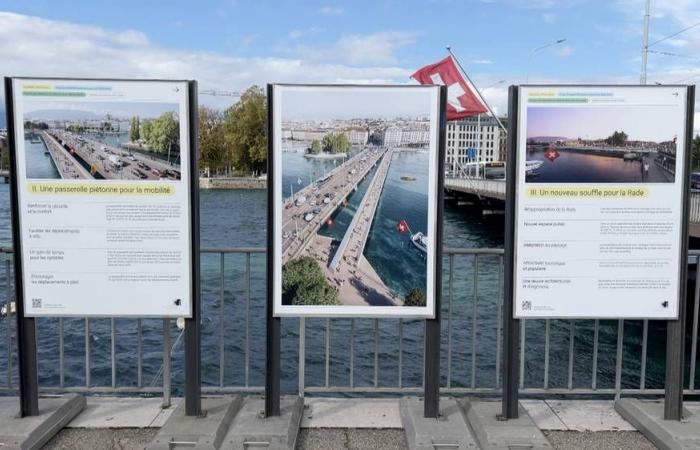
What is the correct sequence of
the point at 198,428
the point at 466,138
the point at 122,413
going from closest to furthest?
the point at 198,428 → the point at 122,413 → the point at 466,138

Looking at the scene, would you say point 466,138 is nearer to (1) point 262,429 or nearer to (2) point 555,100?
(2) point 555,100

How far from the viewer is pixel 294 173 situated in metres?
4.06

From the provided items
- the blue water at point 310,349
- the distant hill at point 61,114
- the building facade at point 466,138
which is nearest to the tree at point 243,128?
the building facade at point 466,138

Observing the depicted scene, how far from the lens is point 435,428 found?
4031 mm

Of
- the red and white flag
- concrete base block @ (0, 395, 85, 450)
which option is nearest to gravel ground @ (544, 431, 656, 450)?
the red and white flag

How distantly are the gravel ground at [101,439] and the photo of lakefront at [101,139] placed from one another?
1716 millimetres

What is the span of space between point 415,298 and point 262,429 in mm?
1308

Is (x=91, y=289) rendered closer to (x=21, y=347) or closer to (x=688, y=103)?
(x=21, y=347)

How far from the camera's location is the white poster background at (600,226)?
13.2 feet

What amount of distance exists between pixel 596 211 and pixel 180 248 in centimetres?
275

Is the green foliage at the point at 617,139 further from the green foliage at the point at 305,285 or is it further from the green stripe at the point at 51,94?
the green stripe at the point at 51,94

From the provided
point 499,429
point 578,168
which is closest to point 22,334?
point 499,429

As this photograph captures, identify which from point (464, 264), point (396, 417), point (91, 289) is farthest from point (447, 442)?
point (464, 264)

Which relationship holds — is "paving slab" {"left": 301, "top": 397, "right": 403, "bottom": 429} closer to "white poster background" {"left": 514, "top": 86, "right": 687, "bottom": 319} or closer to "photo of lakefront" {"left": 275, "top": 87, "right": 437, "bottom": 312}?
"photo of lakefront" {"left": 275, "top": 87, "right": 437, "bottom": 312}
